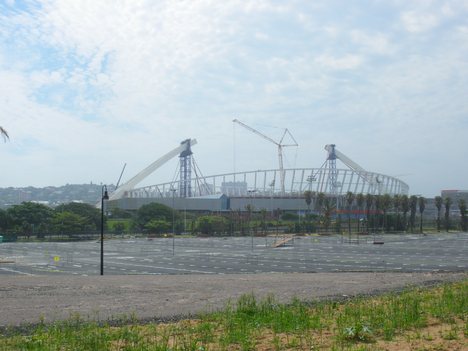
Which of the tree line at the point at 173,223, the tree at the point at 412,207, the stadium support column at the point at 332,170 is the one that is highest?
the stadium support column at the point at 332,170

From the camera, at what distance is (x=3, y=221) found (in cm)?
8569

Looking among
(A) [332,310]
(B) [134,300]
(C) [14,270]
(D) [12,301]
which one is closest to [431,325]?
(A) [332,310]

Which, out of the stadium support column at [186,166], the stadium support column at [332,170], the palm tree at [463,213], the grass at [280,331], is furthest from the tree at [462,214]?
the grass at [280,331]

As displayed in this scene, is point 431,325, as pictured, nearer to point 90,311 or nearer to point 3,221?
point 90,311

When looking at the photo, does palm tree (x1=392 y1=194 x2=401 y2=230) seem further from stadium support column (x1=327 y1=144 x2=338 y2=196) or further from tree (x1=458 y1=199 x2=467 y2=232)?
stadium support column (x1=327 y1=144 x2=338 y2=196)

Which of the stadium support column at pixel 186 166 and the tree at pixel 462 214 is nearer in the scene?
the tree at pixel 462 214

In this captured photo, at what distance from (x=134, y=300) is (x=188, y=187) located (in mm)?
143470

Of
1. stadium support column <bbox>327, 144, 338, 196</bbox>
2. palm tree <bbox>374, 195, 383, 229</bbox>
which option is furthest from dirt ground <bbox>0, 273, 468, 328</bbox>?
stadium support column <bbox>327, 144, 338, 196</bbox>

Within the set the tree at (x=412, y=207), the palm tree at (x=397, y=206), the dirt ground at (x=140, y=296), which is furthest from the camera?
the tree at (x=412, y=207)

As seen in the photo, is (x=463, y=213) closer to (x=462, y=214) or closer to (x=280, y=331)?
(x=462, y=214)

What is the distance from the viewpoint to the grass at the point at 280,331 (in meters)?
7.46

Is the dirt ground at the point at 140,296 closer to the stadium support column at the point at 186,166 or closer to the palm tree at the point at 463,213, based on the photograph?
the palm tree at the point at 463,213

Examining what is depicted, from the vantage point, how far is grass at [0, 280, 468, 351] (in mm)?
7457

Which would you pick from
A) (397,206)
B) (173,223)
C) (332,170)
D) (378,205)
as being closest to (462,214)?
(397,206)
